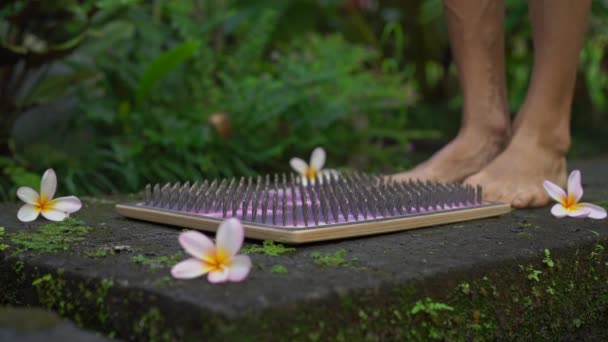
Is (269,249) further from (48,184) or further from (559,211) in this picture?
(559,211)

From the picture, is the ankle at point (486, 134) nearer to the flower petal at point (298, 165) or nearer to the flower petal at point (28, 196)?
the flower petal at point (298, 165)

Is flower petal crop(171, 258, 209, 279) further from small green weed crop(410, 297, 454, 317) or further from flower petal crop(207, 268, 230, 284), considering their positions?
small green weed crop(410, 297, 454, 317)

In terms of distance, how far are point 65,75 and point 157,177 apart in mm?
533

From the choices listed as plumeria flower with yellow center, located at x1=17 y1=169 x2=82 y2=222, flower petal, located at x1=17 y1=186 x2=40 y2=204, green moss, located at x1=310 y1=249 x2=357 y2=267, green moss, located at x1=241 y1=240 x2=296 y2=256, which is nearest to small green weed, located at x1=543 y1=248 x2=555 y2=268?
green moss, located at x1=310 y1=249 x2=357 y2=267

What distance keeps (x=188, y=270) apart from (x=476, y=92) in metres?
1.34

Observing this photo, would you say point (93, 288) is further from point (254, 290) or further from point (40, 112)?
point (40, 112)

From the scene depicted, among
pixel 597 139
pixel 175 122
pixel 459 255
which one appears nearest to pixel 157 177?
pixel 175 122

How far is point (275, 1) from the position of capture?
448 cm

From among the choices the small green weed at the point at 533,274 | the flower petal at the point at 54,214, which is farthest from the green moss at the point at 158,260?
the small green weed at the point at 533,274

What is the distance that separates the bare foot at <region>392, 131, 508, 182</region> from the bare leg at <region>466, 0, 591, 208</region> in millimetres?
122

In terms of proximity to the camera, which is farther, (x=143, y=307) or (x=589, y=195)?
(x=589, y=195)

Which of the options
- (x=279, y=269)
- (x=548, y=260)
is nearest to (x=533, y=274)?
(x=548, y=260)

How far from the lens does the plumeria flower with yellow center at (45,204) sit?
5.53 feet

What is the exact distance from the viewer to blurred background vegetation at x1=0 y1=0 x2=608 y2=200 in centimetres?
283
